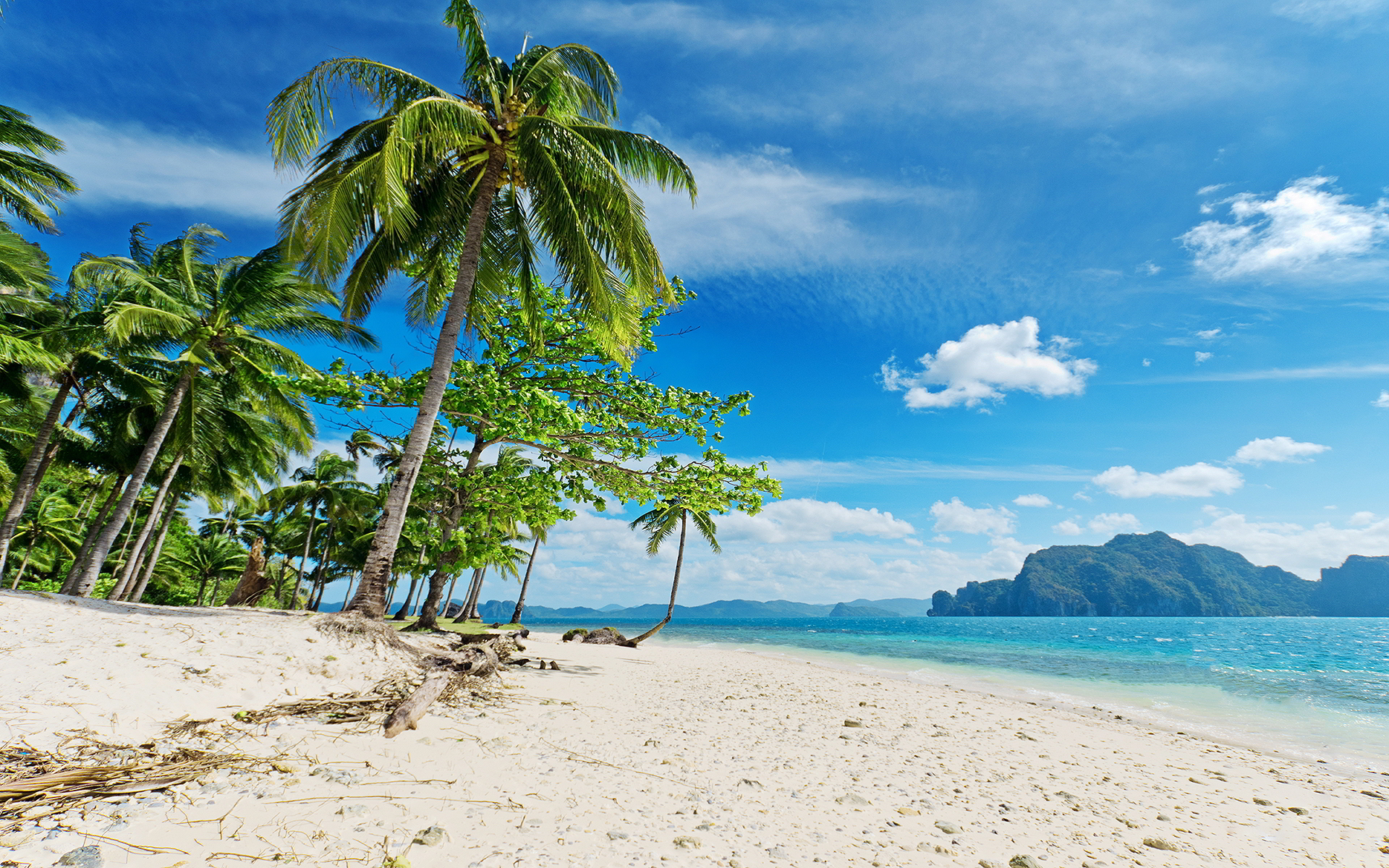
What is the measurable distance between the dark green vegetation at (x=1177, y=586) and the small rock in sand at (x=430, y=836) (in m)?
200

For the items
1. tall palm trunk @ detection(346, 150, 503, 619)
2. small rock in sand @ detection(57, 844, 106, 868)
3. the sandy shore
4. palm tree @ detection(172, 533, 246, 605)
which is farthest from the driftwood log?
palm tree @ detection(172, 533, 246, 605)

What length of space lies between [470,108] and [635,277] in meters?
3.59

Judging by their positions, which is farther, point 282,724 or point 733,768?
point 733,768

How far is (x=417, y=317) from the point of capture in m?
12.4

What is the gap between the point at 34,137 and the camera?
12750 mm

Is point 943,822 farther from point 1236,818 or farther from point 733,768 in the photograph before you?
point 1236,818

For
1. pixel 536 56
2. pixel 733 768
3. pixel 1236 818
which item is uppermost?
pixel 536 56

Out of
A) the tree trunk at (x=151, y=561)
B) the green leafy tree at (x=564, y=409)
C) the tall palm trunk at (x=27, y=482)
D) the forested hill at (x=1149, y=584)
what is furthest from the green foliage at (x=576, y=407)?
the forested hill at (x=1149, y=584)

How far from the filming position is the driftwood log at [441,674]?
4.46m

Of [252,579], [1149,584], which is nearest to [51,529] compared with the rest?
[252,579]

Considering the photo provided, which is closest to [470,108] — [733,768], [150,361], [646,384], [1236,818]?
[646,384]

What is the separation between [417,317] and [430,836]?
11.8 meters

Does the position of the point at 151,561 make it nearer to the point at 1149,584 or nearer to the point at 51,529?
the point at 51,529

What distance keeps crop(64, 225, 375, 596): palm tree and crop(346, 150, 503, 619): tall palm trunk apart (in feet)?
13.2
